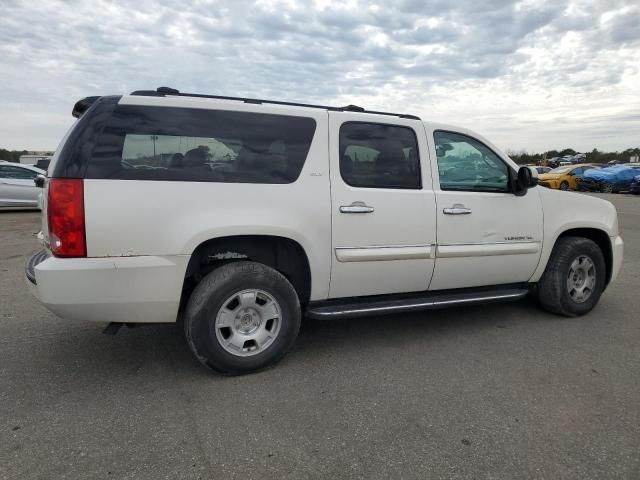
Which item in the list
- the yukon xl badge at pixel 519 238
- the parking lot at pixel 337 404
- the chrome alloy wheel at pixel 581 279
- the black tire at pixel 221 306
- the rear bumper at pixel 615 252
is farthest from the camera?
the rear bumper at pixel 615 252

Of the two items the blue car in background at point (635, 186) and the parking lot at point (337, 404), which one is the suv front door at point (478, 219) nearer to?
the parking lot at point (337, 404)

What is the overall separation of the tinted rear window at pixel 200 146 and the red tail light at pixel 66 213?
127 mm

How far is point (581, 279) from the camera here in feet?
15.4

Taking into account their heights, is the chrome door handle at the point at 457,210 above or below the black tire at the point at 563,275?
above

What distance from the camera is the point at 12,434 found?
98.9 inches

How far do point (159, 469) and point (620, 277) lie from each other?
6.43 metres

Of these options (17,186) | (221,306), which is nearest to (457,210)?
(221,306)

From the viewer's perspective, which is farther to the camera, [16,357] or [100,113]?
[16,357]

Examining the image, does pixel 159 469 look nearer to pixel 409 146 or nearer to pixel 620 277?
pixel 409 146

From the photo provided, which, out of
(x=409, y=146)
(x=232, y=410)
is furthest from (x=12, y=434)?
(x=409, y=146)

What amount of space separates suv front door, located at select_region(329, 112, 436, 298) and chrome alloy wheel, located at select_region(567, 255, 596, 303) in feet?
5.73

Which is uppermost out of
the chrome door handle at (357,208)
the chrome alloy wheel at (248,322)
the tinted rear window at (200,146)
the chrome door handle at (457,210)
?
the tinted rear window at (200,146)

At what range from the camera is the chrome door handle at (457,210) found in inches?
151

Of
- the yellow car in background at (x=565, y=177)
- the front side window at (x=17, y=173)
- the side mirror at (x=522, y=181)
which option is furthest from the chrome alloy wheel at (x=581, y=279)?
the yellow car in background at (x=565, y=177)
